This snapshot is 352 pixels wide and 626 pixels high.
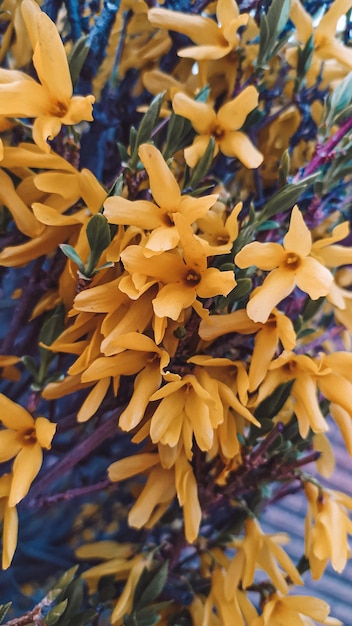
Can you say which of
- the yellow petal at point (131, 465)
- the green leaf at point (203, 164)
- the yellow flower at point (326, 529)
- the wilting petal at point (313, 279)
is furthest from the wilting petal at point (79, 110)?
the yellow flower at point (326, 529)

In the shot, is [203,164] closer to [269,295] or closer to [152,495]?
[269,295]

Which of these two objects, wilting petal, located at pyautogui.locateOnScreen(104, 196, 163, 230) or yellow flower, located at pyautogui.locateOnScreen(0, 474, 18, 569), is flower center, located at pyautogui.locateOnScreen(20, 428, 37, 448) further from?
wilting petal, located at pyautogui.locateOnScreen(104, 196, 163, 230)

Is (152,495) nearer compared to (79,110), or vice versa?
(79,110)

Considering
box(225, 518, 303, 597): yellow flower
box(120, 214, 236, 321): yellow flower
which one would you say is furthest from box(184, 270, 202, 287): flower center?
box(225, 518, 303, 597): yellow flower

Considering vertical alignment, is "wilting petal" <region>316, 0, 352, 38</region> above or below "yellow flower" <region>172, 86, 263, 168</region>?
above

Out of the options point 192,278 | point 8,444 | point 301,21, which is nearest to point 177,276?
point 192,278
